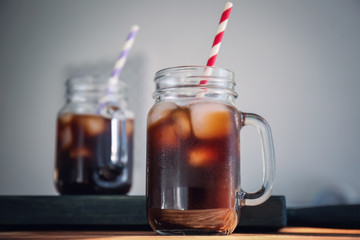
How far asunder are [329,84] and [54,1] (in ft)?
3.24

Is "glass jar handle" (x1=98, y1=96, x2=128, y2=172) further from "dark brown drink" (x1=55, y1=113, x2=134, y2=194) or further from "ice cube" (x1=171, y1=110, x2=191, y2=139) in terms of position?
"ice cube" (x1=171, y1=110, x2=191, y2=139)

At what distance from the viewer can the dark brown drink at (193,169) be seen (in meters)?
0.81

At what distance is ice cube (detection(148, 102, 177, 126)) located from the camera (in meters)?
0.87

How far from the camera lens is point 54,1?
173 cm

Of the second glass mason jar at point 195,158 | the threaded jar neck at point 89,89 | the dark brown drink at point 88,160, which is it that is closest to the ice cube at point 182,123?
the second glass mason jar at point 195,158

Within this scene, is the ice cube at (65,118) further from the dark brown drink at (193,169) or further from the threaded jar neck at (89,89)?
the dark brown drink at (193,169)

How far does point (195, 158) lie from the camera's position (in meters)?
0.82

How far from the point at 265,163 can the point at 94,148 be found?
0.54 meters

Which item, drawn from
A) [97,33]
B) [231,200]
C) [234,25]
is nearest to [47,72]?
[97,33]

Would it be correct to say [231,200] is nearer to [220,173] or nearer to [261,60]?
[220,173]

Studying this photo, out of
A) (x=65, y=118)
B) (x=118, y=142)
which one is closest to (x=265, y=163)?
(x=118, y=142)

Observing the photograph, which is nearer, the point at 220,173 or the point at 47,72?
the point at 220,173

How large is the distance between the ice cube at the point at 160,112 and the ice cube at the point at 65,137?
49 centimetres

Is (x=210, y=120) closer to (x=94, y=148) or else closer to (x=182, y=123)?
(x=182, y=123)
